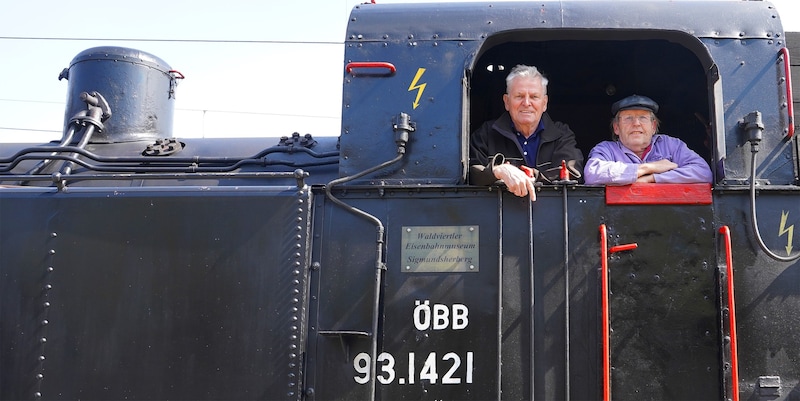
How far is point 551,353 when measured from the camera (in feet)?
10.7

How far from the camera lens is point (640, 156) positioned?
388cm

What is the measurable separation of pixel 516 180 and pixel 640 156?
0.98 m

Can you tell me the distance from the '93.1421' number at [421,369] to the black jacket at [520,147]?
3.47 feet

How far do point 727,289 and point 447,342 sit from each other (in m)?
1.27

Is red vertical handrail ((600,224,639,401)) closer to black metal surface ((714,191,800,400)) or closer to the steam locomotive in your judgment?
the steam locomotive

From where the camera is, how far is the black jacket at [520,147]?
12.6 ft

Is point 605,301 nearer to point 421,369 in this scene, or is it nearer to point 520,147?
point 421,369

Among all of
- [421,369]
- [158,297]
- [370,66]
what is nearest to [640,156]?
[370,66]

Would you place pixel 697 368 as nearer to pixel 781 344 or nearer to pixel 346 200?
pixel 781 344

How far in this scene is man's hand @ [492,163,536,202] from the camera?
328 centimetres

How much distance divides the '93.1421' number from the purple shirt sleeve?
1.05 meters

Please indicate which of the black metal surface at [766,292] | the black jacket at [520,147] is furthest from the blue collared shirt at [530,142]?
the black metal surface at [766,292]

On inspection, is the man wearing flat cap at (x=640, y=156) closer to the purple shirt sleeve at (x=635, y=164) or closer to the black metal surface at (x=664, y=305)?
the purple shirt sleeve at (x=635, y=164)

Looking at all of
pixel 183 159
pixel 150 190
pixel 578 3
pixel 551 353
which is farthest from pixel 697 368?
pixel 183 159
